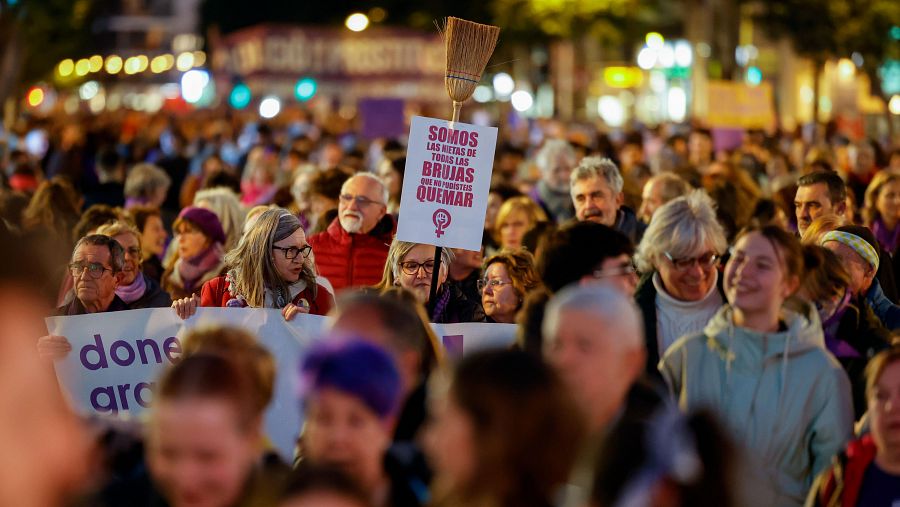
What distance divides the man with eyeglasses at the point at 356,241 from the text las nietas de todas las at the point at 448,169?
1263 mm

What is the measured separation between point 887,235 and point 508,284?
17.4ft

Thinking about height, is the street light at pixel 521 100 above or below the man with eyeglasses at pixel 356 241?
above

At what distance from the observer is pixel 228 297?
341 inches

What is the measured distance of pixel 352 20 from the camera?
45.0 m

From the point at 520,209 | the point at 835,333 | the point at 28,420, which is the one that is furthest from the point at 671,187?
the point at 28,420

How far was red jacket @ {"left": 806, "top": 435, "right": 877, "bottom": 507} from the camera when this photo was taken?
538 cm

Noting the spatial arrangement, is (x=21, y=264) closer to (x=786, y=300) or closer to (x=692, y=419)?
(x=692, y=419)

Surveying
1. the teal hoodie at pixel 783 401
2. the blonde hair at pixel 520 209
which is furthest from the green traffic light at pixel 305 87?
the teal hoodie at pixel 783 401

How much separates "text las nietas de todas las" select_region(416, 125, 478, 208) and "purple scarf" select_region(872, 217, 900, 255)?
470 cm

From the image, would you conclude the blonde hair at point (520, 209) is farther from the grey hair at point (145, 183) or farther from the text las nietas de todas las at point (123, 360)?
the text las nietas de todas las at point (123, 360)

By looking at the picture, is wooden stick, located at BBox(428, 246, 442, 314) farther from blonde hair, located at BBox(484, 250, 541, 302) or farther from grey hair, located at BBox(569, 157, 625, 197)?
grey hair, located at BBox(569, 157, 625, 197)

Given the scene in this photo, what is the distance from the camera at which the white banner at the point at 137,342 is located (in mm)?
8219

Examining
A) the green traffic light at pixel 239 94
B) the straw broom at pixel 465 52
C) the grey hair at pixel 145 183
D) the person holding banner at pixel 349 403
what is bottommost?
the person holding banner at pixel 349 403

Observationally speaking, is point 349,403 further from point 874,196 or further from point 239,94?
point 239,94
